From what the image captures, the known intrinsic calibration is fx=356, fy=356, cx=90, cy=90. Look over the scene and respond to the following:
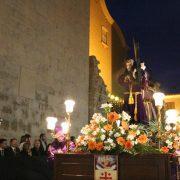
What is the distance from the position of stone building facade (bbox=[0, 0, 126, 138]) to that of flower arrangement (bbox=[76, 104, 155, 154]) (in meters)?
6.50

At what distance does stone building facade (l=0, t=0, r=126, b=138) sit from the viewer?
41.4ft

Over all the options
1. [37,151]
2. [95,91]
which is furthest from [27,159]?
[95,91]

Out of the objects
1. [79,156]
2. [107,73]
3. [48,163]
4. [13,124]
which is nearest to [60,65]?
[13,124]

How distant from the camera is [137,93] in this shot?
11844 millimetres

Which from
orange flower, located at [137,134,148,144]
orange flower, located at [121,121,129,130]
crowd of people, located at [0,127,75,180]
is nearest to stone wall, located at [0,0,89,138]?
crowd of people, located at [0,127,75,180]

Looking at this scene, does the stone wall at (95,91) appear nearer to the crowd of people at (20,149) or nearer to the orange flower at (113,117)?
the crowd of people at (20,149)

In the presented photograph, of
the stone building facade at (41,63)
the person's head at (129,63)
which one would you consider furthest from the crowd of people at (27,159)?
the person's head at (129,63)

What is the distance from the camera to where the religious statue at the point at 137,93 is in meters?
11.6

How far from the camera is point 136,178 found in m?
5.20

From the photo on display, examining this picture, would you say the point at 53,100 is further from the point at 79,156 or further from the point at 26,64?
the point at 79,156

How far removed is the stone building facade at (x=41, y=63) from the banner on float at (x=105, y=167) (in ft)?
23.4

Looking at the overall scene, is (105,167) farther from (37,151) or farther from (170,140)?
(37,151)

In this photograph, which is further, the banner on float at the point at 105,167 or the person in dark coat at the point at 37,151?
the person in dark coat at the point at 37,151

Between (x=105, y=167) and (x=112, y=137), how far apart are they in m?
0.63
